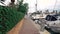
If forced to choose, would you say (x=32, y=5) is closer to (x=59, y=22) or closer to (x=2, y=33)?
(x=59, y=22)

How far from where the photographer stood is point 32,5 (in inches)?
221

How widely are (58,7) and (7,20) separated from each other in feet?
17.2

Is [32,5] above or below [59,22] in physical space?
above

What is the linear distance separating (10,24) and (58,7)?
5.19 m

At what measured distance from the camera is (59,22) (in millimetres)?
4965

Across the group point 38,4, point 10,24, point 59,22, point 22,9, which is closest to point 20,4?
point 22,9

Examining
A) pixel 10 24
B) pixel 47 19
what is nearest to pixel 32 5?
pixel 47 19

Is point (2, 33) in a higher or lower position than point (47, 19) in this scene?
higher

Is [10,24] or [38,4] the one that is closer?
[10,24]

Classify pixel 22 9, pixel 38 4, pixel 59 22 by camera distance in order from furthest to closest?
pixel 38 4
pixel 59 22
pixel 22 9

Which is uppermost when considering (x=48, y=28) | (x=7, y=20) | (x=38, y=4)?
(x=7, y=20)

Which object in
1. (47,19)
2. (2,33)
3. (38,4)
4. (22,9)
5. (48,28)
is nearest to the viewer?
(2,33)

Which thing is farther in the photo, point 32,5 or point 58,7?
point 58,7

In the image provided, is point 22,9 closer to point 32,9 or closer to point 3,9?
point 3,9
